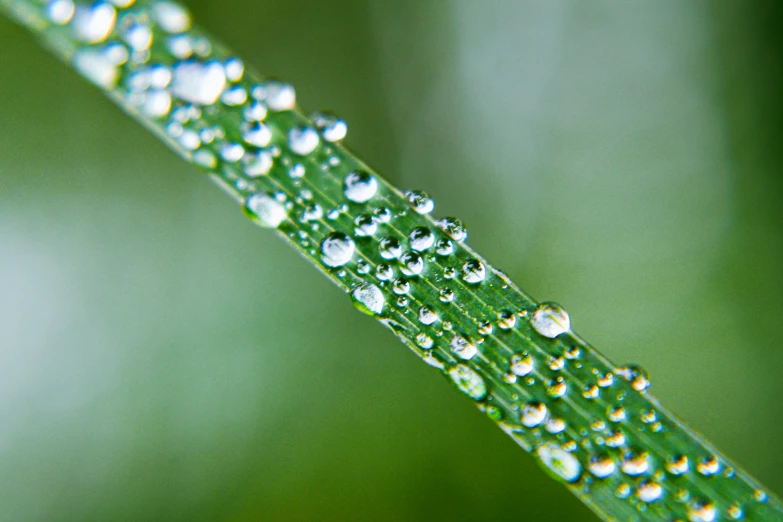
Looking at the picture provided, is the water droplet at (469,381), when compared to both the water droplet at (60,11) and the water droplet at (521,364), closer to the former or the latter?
the water droplet at (521,364)

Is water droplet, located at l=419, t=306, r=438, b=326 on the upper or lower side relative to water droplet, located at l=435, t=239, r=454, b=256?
lower

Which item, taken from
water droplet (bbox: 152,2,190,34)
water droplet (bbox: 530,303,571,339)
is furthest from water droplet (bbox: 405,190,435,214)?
water droplet (bbox: 152,2,190,34)

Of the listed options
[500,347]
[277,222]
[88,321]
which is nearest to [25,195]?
[88,321]

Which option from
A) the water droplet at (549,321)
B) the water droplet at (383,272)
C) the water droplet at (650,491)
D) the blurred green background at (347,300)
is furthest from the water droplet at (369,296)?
the blurred green background at (347,300)

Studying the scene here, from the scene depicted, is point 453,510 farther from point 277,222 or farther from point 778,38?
point 778,38

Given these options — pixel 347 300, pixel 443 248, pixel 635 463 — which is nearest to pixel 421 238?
pixel 443 248

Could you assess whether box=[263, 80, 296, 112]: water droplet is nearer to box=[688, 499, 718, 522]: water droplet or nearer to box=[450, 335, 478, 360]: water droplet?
box=[450, 335, 478, 360]: water droplet
